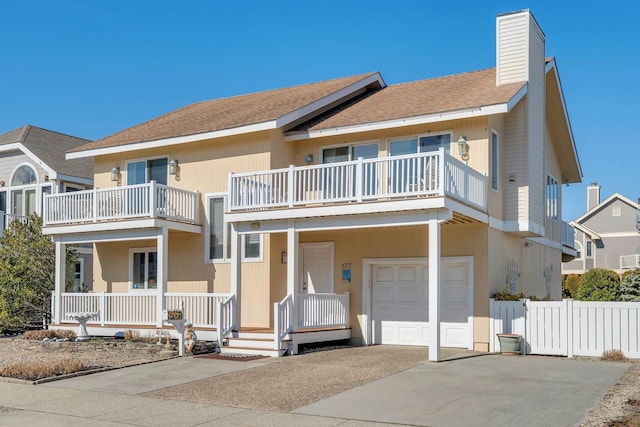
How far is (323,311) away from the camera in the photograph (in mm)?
17906

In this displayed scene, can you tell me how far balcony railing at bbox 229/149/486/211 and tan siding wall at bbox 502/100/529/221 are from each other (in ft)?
6.05

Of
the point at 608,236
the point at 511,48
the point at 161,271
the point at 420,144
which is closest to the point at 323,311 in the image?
the point at 161,271

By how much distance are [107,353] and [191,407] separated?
696 centimetres

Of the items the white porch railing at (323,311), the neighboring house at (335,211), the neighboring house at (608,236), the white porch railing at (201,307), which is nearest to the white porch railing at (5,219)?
the neighboring house at (335,211)

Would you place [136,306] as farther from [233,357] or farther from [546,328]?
[546,328]

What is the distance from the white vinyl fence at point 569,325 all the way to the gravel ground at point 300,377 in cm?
85

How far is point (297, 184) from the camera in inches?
732

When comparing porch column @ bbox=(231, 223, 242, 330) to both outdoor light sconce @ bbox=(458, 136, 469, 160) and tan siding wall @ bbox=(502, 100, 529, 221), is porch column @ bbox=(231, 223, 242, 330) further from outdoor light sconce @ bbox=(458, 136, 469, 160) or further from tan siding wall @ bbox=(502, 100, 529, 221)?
tan siding wall @ bbox=(502, 100, 529, 221)

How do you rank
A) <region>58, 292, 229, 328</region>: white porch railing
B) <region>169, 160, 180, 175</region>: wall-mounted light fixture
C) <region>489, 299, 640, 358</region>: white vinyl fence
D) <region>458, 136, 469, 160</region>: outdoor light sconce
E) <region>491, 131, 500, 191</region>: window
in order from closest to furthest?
1. <region>489, 299, 640, 358</region>: white vinyl fence
2. <region>458, 136, 469, 160</region>: outdoor light sconce
3. <region>491, 131, 500, 191</region>: window
4. <region>58, 292, 229, 328</region>: white porch railing
5. <region>169, 160, 180, 175</region>: wall-mounted light fixture

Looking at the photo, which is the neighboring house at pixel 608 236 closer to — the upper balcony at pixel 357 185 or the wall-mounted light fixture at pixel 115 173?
the upper balcony at pixel 357 185

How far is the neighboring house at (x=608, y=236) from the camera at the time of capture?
46.2 metres

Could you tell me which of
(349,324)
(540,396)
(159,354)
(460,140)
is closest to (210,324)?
(159,354)

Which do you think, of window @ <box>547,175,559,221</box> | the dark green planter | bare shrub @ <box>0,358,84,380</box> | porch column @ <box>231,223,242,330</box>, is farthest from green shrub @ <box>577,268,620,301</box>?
bare shrub @ <box>0,358,84,380</box>

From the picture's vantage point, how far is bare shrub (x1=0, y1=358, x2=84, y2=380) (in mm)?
13516
